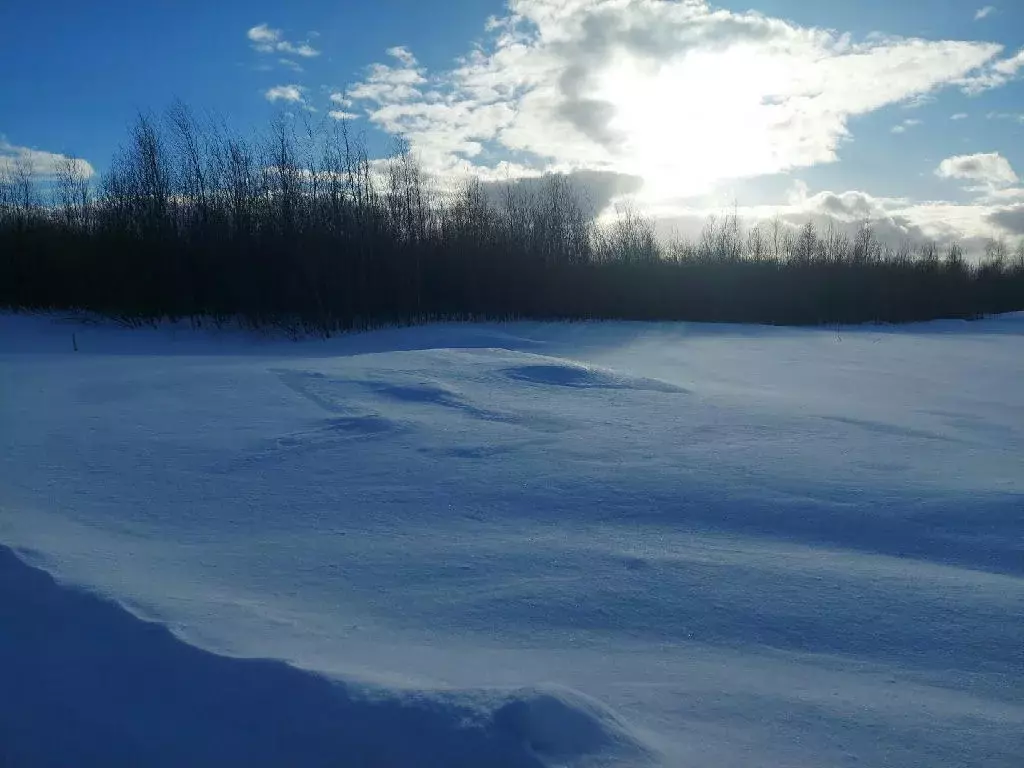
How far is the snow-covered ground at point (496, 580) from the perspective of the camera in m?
1.90

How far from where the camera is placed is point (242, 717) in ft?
6.28

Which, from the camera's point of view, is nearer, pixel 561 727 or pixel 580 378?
pixel 561 727

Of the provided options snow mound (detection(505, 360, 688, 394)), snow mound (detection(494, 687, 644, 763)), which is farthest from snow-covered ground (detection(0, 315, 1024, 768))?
snow mound (detection(505, 360, 688, 394))

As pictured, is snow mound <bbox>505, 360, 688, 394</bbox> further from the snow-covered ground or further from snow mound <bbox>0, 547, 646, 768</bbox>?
snow mound <bbox>0, 547, 646, 768</bbox>

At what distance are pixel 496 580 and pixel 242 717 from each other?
1.13 metres

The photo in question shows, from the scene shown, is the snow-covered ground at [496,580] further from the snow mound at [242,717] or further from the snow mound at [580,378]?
the snow mound at [580,378]

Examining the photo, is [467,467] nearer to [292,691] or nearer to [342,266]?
[292,691]

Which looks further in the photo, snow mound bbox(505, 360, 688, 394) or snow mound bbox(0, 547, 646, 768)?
snow mound bbox(505, 360, 688, 394)

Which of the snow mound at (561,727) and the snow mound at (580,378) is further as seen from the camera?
the snow mound at (580,378)

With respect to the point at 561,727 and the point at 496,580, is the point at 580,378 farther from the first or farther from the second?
the point at 561,727

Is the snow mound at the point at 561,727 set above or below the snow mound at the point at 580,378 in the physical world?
below

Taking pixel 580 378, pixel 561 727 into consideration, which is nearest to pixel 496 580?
pixel 561 727

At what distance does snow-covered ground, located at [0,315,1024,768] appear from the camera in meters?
1.90

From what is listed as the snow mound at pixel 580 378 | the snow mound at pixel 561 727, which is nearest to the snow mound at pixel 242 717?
the snow mound at pixel 561 727
